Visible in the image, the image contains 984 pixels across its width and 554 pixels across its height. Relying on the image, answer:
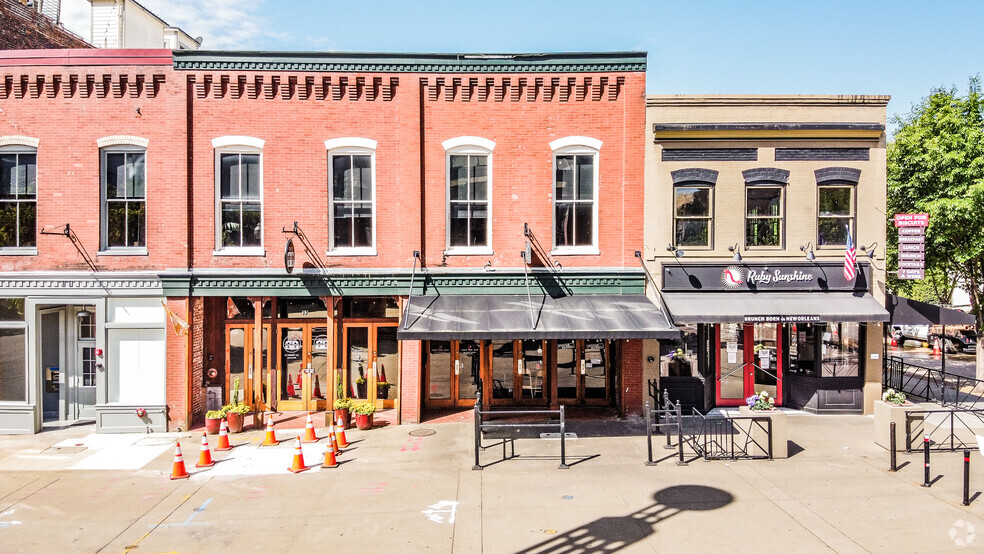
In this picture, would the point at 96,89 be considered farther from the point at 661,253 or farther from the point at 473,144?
the point at 661,253

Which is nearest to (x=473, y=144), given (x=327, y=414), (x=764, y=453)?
(x=327, y=414)

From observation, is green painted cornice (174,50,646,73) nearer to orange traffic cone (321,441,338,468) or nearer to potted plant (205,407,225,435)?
potted plant (205,407,225,435)

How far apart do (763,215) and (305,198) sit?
38.1 ft

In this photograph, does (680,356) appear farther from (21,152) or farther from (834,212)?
(21,152)

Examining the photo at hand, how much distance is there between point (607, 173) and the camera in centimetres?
1534

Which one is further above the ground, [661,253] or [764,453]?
[661,253]

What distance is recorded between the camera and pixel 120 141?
14.7 metres

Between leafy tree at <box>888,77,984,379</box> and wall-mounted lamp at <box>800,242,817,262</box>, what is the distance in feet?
16.5

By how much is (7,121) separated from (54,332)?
537 centimetres

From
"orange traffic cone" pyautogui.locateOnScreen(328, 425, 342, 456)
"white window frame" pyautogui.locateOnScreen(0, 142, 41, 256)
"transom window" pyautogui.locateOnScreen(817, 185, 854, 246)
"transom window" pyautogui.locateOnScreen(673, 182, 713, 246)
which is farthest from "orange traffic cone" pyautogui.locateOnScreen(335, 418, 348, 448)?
"transom window" pyautogui.locateOnScreen(817, 185, 854, 246)

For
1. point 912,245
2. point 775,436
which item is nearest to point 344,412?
point 775,436

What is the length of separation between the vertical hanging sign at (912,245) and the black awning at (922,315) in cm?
90

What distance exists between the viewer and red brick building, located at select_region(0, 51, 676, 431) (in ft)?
48.3

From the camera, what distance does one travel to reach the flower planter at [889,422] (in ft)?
41.8
